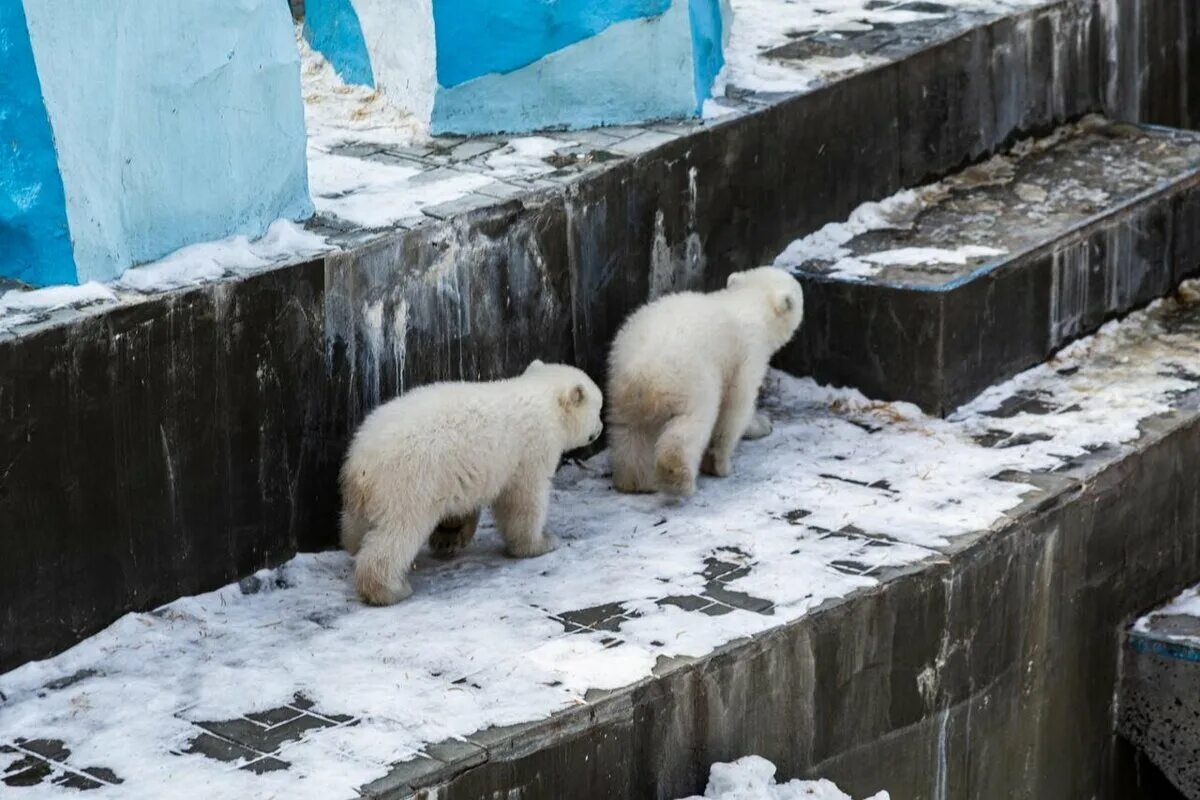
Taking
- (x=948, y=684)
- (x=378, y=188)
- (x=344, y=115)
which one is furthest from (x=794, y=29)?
(x=948, y=684)

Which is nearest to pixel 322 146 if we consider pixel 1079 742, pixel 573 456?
pixel 573 456

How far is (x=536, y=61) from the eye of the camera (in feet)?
29.7

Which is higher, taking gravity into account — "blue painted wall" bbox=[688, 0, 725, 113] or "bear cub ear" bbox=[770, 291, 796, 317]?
"blue painted wall" bbox=[688, 0, 725, 113]

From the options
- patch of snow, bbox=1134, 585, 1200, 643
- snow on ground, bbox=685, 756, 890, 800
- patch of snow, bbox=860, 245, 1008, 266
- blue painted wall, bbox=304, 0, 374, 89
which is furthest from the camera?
blue painted wall, bbox=304, 0, 374, 89

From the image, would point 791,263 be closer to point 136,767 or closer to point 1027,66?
point 1027,66

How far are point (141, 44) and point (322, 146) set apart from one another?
6.38ft

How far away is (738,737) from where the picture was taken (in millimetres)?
6676

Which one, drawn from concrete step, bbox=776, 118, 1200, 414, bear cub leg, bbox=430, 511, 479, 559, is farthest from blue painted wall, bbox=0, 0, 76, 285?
concrete step, bbox=776, 118, 1200, 414

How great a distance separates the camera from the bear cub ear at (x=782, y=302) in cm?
834

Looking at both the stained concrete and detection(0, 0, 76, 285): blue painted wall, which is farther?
Answer: detection(0, 0, 76, 285): blue painted wall

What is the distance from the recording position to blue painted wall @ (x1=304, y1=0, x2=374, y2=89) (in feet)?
31.2

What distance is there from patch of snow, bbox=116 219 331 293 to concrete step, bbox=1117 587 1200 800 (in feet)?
12.1

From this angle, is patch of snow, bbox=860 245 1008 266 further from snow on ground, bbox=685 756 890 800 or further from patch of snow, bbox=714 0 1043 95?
snow on ground, bbox=685 756 890 800

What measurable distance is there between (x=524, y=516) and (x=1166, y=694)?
113 inches
